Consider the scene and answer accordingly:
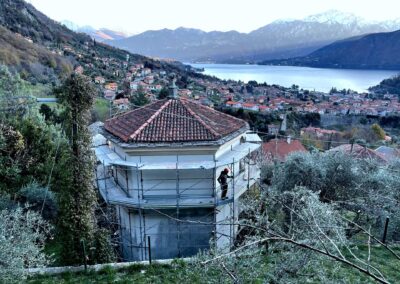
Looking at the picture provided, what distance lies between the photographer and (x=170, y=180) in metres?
11.3

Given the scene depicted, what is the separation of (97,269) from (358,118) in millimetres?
71438

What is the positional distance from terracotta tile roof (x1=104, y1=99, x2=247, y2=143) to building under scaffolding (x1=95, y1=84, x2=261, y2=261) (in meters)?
0.03

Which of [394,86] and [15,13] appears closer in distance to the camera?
[15,13]

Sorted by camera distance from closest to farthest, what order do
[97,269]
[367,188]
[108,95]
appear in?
[97,269]
[367,188]
[108,95]

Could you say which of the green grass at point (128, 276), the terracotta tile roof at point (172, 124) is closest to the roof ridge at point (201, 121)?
the terracotta tile roof at point (172, 124)

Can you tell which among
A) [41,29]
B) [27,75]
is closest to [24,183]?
[27,75]

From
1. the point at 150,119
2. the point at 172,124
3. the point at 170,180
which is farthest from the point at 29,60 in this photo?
the point at 170,180

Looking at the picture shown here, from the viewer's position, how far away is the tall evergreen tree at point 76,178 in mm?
8977

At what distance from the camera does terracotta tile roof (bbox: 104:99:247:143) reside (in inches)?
431

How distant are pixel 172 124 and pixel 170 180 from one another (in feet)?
6.57

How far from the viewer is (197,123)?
11.8 metres

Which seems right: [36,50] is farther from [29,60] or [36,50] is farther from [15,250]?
[15,250]

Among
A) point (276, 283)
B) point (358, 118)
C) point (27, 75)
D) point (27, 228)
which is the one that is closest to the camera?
point (276, 283)

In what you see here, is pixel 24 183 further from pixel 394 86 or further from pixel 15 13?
pixel 394 86
